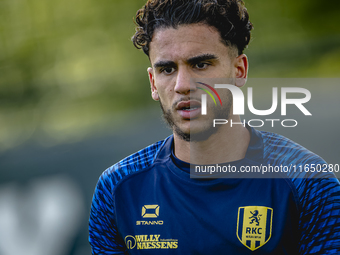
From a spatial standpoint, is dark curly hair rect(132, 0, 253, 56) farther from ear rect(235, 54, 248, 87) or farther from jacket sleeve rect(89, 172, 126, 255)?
jacket sleeve rect(89, 172, 126, 255)

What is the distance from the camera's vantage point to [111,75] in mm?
5383

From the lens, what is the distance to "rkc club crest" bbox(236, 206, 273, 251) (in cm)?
193

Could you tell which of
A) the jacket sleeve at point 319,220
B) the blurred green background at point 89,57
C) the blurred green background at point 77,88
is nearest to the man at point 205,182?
the jacket sleeve at point 319,220

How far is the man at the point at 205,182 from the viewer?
192 centimetres

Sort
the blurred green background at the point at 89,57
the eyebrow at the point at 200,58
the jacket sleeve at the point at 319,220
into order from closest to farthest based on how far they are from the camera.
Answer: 1. the jacket sleeve at the point at 319,220
2. the eyebrow at the point at 200,58
3. the blurred green background at the point at 89,57

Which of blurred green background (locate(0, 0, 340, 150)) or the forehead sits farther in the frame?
blurred green background (locate(0, 0, 340, 150))

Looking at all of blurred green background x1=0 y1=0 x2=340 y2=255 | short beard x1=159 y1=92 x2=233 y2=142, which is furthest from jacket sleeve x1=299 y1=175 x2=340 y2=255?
blurred green background x1=0 y1=0 x2=340 y2=255

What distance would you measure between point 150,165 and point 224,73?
2.44ft

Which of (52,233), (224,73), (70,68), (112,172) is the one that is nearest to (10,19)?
(70,68)

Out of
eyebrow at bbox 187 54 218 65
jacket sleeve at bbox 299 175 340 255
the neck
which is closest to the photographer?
jacket sleeve at bbox 299 175 340 255

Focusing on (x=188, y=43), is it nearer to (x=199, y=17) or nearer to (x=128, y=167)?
(x=199, y=17)

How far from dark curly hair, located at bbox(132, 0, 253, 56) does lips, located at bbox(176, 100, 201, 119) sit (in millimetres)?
438

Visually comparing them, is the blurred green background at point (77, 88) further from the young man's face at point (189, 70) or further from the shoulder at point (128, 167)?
the young man's face at point (189, 70)

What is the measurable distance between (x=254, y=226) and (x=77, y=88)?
3.99m
